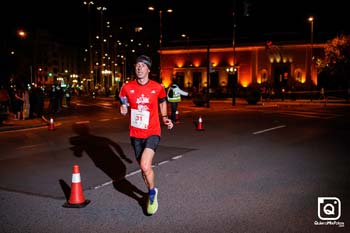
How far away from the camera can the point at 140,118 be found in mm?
6199

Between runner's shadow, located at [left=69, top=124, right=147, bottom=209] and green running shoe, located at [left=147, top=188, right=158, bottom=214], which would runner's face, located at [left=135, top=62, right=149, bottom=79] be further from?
runner's shadow, located at [left=69, top=124, right=147, bottom=209]

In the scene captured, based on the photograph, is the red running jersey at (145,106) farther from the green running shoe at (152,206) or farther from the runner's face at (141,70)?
the green running shoe at (152,206)

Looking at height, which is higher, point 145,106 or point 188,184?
point 145,106

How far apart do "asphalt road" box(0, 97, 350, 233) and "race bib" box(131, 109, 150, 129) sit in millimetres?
1202

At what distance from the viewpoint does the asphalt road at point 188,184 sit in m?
5.59

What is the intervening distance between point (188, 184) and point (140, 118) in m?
2.00

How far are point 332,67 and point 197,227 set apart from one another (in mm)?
43899

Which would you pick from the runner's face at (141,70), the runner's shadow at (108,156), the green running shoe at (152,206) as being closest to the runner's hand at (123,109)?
the runner's face at (141,70)

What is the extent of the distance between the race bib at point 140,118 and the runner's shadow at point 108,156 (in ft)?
3.94

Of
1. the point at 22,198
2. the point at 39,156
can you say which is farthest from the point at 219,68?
the point at 22,198

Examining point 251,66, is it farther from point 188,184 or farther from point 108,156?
point 188,184

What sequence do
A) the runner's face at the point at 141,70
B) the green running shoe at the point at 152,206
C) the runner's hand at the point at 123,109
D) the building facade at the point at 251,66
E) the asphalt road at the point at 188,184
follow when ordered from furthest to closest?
the building facade at the point at 251,66 < the runner's hand at the point at 123,109 < the runner's face at the point at 141,70 < the green running shoe at the point at 152,206 < the asphalt road at the point at 188,184

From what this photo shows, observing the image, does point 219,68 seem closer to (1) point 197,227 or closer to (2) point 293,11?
(2) point 293,11

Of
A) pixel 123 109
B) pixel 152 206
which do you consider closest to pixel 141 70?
pixel 123 109
